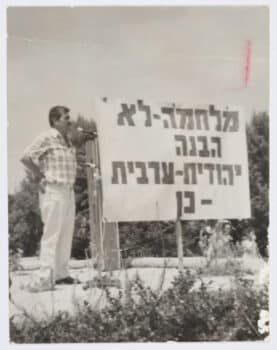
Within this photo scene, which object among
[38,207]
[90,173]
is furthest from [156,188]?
[38,207]

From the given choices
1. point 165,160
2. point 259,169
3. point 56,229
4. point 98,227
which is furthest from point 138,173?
point 259,169

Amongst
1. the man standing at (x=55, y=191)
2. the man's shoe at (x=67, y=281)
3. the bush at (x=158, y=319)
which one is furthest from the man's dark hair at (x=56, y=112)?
the bush at (x=158, y=319)

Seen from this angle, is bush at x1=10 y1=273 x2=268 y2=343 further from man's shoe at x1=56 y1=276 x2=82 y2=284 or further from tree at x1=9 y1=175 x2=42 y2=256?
tree at x1=9 y1=175 x2=42 y2=256

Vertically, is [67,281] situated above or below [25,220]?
below

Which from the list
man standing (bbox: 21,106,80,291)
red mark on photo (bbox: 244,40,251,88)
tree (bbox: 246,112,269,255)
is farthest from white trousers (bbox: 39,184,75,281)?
red mark on photo (bbox: 244,40,251,88)

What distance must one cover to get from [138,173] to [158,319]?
0.82 meters

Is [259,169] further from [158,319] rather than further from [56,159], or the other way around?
[56,159]

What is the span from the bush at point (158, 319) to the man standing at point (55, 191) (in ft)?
0.77

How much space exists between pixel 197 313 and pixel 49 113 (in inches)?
Answer: 54.8

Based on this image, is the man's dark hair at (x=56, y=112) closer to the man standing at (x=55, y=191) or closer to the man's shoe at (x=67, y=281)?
the man standing at (x=55, y=191)

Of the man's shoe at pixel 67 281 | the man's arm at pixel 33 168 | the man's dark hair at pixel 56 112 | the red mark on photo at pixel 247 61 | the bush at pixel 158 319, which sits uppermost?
the red mark on photo at pixel 247 61

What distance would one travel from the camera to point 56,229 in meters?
4.24

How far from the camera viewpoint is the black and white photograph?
13.7 ft

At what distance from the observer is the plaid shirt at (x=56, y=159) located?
4.22 meters
